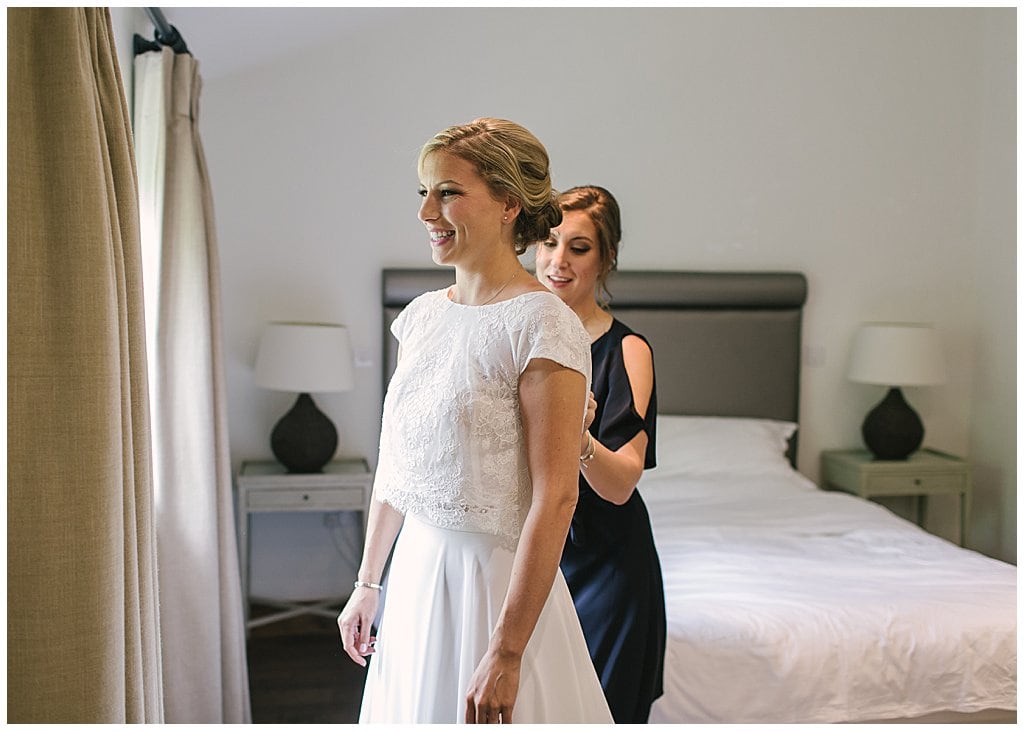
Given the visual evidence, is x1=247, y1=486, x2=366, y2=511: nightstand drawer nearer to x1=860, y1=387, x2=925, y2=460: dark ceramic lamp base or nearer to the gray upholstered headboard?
the gray upholstered headboard

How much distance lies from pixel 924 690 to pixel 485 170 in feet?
6.15

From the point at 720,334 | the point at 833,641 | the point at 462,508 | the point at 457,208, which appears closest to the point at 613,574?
the point at 462,508

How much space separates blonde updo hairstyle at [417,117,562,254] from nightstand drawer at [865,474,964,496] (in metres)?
3.02

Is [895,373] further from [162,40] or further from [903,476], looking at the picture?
[162,40]

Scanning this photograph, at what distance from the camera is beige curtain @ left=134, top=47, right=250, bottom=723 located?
2.52 metres

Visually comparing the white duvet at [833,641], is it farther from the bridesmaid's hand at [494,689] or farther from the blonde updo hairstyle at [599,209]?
the bridesmaid's hand at [494,689]

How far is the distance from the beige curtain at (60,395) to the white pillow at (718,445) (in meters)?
2.66

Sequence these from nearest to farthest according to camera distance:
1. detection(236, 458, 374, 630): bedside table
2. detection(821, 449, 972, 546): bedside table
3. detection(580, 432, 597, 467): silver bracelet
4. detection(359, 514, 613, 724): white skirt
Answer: detection(359, 514, 613, 724): white skirt, detection(580, 432, 597, 467): silver bracelet, detection(236, 458, 374, 630): bedside table, detection(821, 449, 972, 546): bedside table

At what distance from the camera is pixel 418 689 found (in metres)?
1.36

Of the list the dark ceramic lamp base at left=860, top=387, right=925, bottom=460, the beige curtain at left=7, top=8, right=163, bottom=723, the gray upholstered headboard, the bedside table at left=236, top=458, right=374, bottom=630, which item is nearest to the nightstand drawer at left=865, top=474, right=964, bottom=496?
the dark ceramic lamp base at left=860, top=387, right=925, bottom=460

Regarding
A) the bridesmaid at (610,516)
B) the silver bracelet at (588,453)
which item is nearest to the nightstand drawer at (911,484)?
the bridesmaid at (610,516)

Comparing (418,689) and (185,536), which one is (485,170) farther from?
(185,536)

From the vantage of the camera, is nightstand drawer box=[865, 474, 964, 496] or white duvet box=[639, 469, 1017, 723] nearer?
white duvet box=[639, 469, 1017, 723]

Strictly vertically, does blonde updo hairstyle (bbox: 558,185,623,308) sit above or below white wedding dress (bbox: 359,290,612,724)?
above
